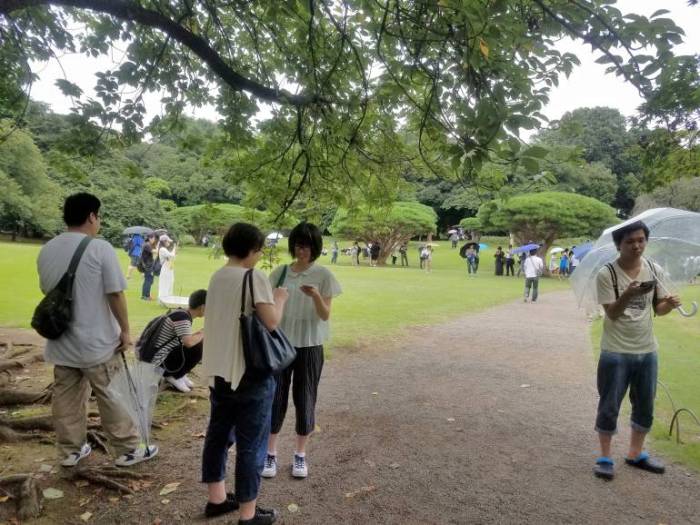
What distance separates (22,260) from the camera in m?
18.9

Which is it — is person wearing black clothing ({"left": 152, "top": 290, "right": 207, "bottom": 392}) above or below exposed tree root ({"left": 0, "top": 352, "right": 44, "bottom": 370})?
above

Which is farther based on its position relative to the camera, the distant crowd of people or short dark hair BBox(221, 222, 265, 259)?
the distant crowd of people

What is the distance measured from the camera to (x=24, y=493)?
2.90 metres

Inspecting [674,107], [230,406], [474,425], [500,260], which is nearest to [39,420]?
[230,406]

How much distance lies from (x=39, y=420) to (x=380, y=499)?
2912 mm

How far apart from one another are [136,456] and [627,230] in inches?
151

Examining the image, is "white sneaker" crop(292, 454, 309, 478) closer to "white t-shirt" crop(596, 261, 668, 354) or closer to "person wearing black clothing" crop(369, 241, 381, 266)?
"white t-shirt" crop(596, 261, 668, 354)

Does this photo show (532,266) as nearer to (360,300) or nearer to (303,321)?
(360,300)

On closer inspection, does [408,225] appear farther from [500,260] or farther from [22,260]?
[22,260]

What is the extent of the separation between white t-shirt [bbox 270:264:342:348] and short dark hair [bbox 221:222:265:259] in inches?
27.1

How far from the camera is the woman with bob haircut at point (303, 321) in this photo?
3.28 meters

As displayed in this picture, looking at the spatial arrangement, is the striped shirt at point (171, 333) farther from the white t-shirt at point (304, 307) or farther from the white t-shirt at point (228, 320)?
the white t-shirt at point (228, 320)

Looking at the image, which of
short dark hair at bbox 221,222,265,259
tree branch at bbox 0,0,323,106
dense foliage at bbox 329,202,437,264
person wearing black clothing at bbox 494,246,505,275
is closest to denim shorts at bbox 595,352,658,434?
short dark hair at bbox 221,222,265,259

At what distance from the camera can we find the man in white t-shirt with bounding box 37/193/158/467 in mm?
3156
